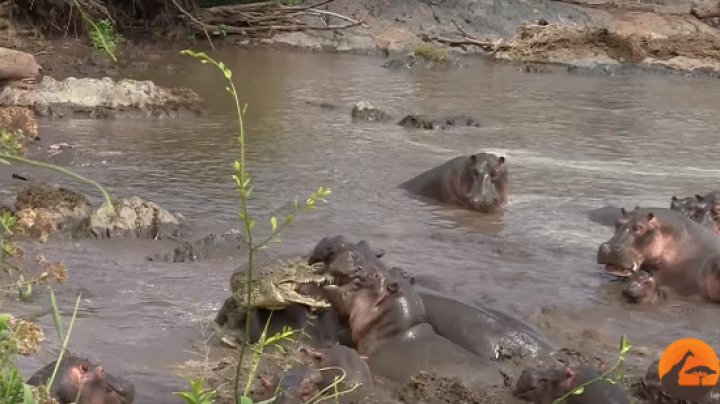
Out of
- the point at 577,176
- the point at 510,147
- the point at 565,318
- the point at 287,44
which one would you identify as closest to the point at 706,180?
the point at 577,176

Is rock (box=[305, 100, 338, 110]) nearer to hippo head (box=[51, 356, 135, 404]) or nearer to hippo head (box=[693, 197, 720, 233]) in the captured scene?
hippo head (box=[693, 197, 720, 233])

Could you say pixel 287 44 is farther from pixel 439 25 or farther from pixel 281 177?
pixel 281 177

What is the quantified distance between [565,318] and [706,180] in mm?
3595

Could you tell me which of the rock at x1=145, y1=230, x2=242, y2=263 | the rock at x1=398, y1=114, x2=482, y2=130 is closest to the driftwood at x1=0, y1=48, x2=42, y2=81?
the rock at x1=398, y1=114, x2=482, y2=130

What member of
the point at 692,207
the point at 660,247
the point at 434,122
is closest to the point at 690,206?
the point at 692,207

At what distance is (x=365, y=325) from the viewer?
14.6ft

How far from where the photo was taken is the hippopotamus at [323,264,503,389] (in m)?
4.13

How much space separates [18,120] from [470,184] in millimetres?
4440

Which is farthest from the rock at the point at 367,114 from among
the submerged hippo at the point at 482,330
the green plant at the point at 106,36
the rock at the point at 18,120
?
the rock at the point at 18,120

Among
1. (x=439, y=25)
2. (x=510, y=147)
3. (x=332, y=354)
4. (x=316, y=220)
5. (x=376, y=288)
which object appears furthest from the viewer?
(x=439, y=25)

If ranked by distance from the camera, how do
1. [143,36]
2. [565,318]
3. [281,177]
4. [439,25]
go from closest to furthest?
[565,318] < [281,177] < [143,36] < [439,25]

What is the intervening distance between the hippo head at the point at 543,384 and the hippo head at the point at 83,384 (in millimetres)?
1367

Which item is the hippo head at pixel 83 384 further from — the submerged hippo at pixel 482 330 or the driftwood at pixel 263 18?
the driftwood at pixel 263 18

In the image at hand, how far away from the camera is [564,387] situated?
3.70 m
